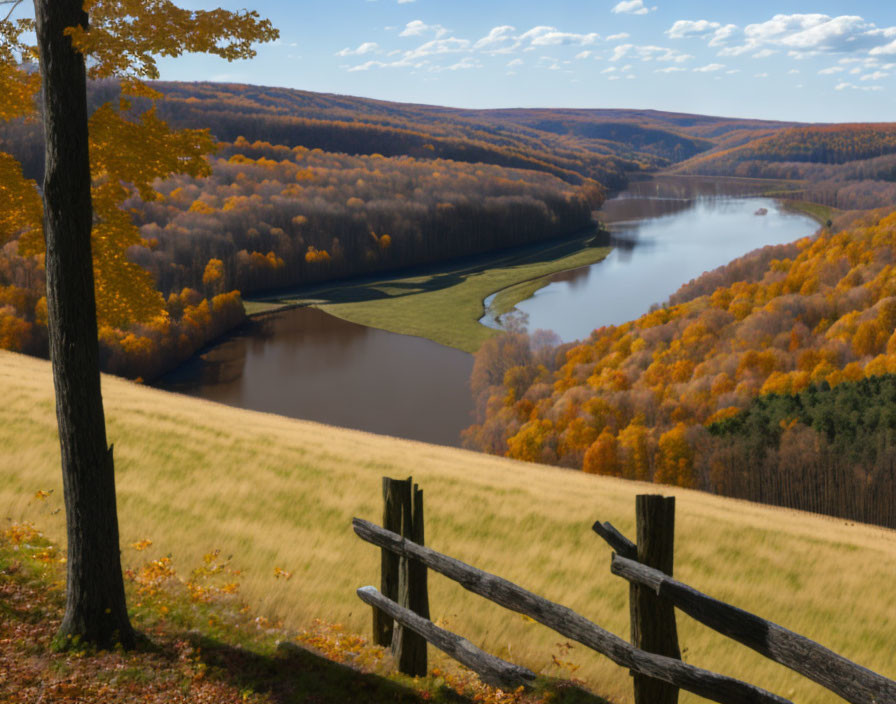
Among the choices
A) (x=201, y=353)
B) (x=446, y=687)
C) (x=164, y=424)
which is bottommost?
(x=201, y=353)

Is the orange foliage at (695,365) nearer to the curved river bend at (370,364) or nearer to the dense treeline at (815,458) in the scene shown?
the dense treeline at (815,458)

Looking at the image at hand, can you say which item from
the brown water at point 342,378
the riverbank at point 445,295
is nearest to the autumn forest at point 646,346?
the brown water at point 342,378

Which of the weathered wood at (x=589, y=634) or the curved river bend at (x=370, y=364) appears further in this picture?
the curved river bend at (x=370, y=364)

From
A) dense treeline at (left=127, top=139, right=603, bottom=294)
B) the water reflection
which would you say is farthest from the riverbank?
dense treeline at (left=127, top=139, right=603, bottom=294)

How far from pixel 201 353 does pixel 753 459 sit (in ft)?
208

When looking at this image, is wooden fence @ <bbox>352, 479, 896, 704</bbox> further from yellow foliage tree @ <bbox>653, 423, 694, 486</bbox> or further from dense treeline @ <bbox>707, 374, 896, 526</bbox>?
yellow foliage tree @ <bbox>653, 423, 694, 486</bbox>

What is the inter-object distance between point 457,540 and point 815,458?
55.5 metres

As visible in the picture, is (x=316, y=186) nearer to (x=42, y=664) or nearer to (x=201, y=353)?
(x=201, y=353)

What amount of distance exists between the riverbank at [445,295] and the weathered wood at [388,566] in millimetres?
92364

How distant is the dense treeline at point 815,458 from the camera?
6206 centimetres

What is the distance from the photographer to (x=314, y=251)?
156625 mm

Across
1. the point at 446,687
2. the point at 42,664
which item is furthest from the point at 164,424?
the point at 446,687

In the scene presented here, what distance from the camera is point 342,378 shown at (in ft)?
278

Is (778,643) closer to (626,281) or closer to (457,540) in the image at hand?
(457,540)
